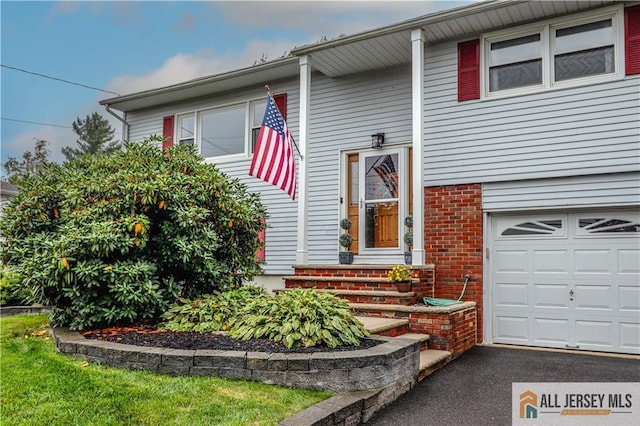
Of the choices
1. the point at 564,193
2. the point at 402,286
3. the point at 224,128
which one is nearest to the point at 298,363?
the point at 402,286

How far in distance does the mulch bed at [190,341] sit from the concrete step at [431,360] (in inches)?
28.3

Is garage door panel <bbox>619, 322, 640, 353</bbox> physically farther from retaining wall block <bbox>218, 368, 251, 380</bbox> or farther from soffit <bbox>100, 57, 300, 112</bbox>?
soffit <bbox>100, 57, 300, 112</bbox>

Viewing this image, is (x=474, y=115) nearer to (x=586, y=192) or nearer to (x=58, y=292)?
(x=586, y=192)

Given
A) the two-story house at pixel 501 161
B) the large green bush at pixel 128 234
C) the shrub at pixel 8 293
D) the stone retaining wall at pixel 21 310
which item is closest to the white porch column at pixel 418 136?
the two-story house at pixel 501 161

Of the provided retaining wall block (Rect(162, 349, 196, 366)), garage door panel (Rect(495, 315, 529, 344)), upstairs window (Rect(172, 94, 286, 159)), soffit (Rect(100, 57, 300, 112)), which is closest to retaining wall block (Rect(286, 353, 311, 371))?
retaining wall block (Rect(162, 349, 196, 366))

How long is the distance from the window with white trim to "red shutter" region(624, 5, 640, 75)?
6229 millimetres

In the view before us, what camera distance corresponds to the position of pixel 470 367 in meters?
5.32

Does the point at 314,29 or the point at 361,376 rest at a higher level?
the point at 314,29

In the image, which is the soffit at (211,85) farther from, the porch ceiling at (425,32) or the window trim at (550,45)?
the window trim at (550,45)

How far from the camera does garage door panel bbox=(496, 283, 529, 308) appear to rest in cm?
696

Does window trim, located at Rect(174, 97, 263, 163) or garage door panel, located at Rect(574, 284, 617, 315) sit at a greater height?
window trim, located at Rect(174, 97, 263, 163)

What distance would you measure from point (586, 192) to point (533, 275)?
53.3 inches

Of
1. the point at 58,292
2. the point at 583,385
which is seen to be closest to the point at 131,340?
the point at 58,292

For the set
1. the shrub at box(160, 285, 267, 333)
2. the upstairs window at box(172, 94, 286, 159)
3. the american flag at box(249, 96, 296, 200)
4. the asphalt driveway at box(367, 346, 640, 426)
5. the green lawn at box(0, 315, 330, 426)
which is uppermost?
the upstairs window at box(172, 94, 286, 159)
